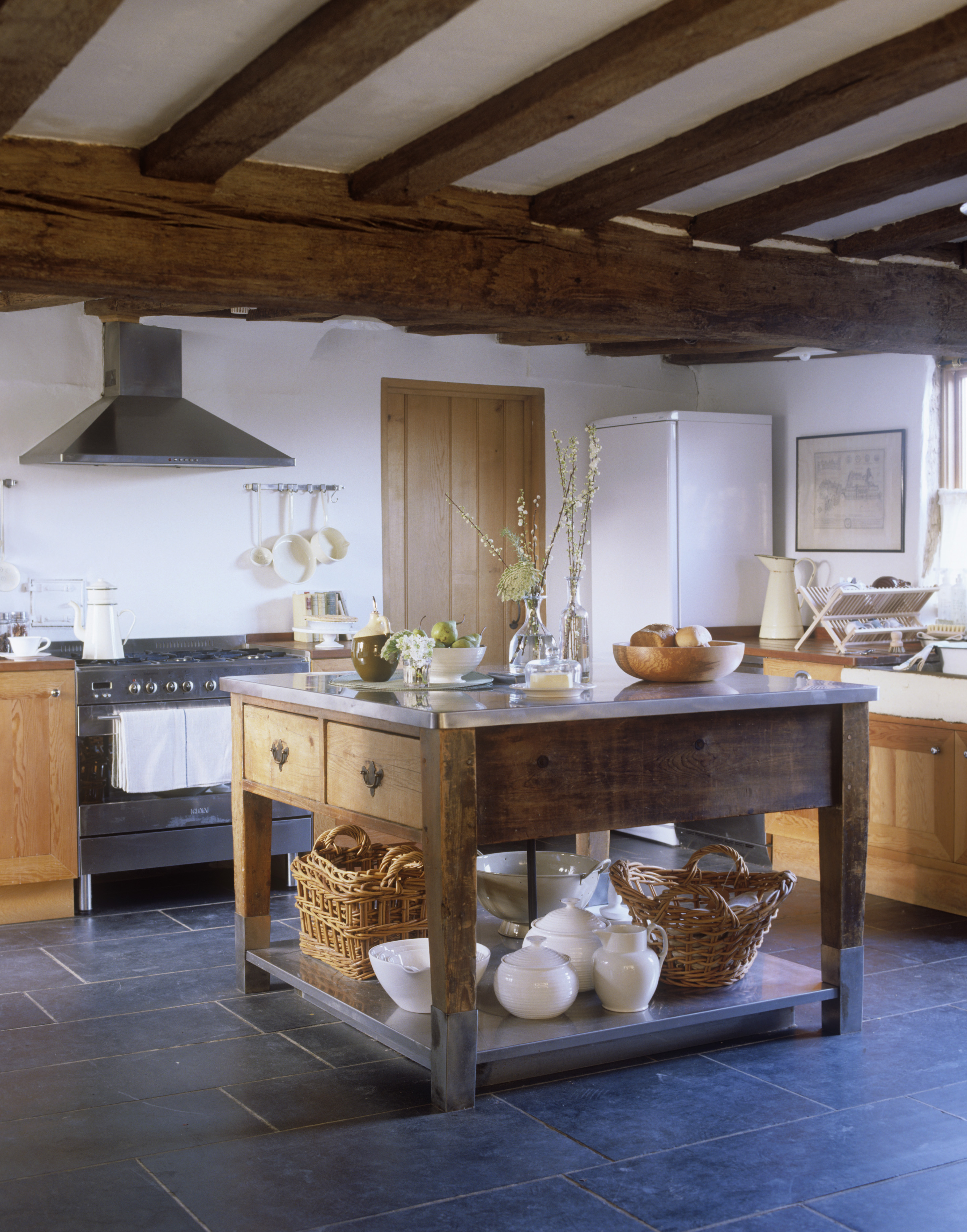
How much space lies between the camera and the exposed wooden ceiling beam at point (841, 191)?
131 inches

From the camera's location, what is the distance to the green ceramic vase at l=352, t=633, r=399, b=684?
351 cm

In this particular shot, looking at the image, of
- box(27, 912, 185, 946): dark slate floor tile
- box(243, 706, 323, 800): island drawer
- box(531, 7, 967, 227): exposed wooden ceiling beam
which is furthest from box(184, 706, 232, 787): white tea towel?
box(531, 7, 967, 227): exposed wooden ceiling beam

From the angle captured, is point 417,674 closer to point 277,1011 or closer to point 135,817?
point 277,1011

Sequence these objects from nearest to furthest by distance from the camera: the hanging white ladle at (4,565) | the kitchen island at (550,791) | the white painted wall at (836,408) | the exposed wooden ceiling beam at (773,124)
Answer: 1. the exposed wooden ceiling beam at (773,124)
2. the kitchen island at (550,791)
3. the hanging white ladle at (4,565)
4. the white painted wall at (836,408)

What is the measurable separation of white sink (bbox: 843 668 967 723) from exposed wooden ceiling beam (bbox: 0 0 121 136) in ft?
10.4

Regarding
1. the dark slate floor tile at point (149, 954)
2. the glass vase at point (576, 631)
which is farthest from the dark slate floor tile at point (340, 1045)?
the glass vase at point (576, 631)

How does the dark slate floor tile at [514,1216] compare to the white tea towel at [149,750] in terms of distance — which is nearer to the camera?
the dark slate floor tile at [514,1216]

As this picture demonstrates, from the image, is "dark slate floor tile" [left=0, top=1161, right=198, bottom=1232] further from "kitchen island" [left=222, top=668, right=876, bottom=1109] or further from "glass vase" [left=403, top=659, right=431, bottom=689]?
"glass vase" [left=403, top=659, right=431, bottom=689]

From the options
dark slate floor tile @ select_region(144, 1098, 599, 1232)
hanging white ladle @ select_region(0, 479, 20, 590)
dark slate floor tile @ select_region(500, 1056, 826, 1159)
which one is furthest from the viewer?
hanging white ladle @ select_region(0, 479, 20, 590)

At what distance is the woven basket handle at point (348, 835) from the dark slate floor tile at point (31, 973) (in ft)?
2.95

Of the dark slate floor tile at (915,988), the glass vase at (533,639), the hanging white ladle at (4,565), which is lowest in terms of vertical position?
the dark slate floor tile at (915,988)

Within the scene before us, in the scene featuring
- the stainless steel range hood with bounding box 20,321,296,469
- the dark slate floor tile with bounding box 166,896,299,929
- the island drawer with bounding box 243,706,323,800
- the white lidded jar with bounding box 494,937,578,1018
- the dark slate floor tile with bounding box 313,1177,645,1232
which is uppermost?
the stainless steel range hood with bounding box 20,321,296,469

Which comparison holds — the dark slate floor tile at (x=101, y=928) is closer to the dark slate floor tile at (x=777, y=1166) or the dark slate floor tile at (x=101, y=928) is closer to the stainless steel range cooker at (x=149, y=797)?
the stainless steel range cooker at (x=149, y=797)

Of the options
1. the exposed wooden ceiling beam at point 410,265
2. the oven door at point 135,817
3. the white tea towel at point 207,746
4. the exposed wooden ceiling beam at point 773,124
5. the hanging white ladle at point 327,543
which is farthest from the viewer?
the hanging white ladle at point 327,543
